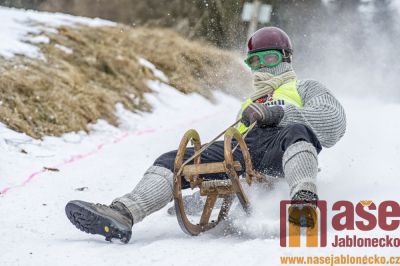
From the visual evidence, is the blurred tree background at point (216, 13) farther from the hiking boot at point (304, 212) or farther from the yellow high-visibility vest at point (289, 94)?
the hiking boot at point (304, 212)

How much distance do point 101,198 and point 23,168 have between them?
976 millimetres

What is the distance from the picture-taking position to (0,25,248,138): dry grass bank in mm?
6609

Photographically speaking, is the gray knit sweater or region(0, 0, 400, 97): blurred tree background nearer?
the gray knit sweater

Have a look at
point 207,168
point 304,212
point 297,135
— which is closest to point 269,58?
point 297,135

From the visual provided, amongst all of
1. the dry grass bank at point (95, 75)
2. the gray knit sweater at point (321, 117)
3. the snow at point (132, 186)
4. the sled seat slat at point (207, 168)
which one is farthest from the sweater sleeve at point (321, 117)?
the dry grass bank at point (95, 75)

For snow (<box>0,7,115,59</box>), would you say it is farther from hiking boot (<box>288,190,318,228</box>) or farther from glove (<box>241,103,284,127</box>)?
hiking boot (<box>288,190,318,228</box>)

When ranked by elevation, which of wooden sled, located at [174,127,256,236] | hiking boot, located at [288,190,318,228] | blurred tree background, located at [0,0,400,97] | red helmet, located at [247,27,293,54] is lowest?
hiking boot, located at [288,190,318,228]

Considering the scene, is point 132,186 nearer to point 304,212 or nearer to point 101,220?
point 101,220

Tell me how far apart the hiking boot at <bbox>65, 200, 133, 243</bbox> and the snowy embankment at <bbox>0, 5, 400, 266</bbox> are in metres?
0.08

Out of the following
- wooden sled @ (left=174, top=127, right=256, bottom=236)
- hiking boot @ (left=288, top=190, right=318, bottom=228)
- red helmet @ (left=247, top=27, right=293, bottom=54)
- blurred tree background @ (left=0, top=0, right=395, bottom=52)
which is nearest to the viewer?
hiking boot @ (left=288, top=190, right=318, bottom=228)

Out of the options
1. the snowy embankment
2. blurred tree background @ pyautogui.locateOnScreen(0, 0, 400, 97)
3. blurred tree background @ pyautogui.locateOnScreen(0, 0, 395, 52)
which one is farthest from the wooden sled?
blurred tree background @ pyautogui.locateOnScreen(0, 0, 395, 52)

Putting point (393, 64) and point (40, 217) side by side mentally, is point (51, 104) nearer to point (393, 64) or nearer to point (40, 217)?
point (40, 217)

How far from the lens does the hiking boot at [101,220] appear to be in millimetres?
3107

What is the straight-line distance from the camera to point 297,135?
3.23 metres
